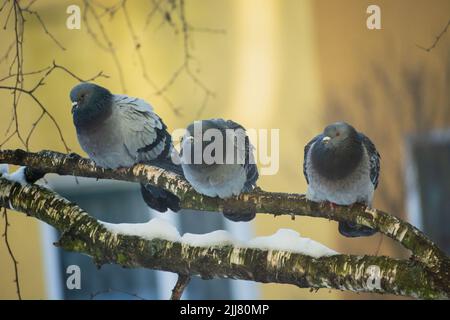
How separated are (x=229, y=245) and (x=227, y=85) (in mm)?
583

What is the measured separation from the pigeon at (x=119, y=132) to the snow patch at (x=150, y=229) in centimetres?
7

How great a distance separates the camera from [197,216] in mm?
2152

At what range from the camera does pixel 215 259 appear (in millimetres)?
2000

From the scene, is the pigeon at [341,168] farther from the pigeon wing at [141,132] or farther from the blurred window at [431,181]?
the pigeon wing at [141,132]

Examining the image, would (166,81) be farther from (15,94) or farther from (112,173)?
(15,94)

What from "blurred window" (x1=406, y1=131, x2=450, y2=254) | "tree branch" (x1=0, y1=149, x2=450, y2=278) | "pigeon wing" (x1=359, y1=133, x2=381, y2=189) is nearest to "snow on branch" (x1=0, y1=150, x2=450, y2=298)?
"tree branch" (x1=0, y1=149, x2=450, y2=278)

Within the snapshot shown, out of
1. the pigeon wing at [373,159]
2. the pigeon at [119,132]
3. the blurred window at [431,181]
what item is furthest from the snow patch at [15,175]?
the blurred window at [431,181]

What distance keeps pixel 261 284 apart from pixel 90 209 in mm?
657

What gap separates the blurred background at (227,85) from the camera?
7.11 feet

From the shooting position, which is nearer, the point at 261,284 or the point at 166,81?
the point at 261,284

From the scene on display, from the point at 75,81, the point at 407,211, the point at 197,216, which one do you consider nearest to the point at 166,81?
the point at 75,81

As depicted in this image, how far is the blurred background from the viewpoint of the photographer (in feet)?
7.11

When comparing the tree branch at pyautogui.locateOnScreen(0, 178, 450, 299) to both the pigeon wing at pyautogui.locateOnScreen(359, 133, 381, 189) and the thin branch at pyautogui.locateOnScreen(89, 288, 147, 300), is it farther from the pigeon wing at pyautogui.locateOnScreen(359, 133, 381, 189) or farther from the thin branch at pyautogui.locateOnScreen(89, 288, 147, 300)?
the pigeon wing at pyautogui.locateOnScreen(359, 133, 381, 189)

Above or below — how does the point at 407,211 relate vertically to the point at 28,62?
below
